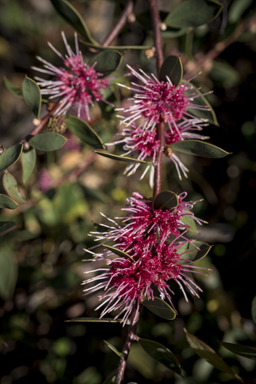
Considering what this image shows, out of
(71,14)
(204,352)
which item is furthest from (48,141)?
(204,352)

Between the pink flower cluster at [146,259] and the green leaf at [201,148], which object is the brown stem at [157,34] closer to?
the green leaf at [201,148]

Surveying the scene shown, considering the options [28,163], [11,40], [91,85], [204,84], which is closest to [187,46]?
[204,84]

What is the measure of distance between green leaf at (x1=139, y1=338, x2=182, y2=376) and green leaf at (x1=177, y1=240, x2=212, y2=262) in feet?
0.91

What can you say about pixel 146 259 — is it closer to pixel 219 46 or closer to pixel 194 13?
pixel 194 13

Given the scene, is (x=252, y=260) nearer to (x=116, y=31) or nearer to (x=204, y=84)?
(x=204, y=84)

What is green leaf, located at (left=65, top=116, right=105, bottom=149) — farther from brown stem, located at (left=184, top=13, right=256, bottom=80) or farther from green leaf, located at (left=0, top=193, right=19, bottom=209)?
brown stem, located at (left=184, top=13, right=256, bottom=80)

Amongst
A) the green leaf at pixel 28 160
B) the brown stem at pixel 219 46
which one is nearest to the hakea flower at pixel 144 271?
the green leaf at pixel 28 160

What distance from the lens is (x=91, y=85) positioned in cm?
105

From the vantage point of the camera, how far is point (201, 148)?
2.76 feet

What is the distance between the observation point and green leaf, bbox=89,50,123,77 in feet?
3.13

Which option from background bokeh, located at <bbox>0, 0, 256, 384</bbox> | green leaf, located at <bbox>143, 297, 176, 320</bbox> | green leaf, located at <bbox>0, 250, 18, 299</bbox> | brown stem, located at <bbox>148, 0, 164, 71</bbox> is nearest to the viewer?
green leaf, located at <bbox>143, 297, 176, 320</bbox>

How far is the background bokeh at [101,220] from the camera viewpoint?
1422 millimetres

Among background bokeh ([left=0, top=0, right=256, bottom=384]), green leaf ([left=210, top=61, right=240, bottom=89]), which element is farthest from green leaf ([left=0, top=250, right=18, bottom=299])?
green leaf ([left=210, top=61, right=240, bottom=89])

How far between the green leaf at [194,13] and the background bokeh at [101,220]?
207mm
